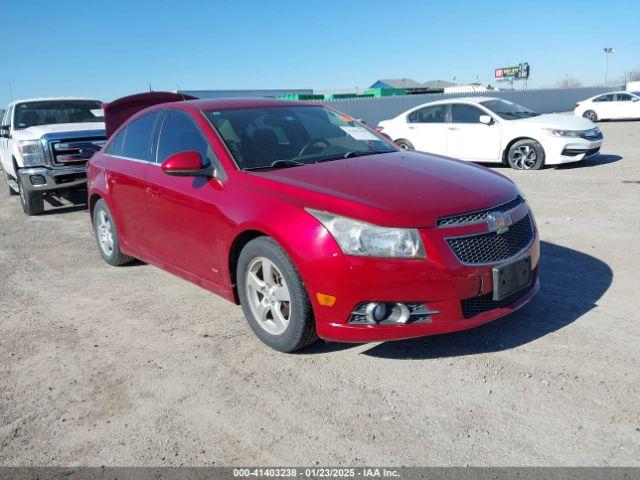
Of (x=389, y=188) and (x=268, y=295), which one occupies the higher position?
(x=389, y=188)

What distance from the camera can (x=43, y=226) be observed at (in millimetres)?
8789

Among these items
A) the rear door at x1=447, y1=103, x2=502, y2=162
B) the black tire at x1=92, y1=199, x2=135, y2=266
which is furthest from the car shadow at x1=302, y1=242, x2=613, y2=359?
the rear door at x1=447, y1=103, x2=502, y2=162

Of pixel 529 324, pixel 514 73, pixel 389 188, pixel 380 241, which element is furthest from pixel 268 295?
pixel 514 73

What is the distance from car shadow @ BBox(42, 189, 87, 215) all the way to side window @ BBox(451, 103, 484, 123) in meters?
7.76

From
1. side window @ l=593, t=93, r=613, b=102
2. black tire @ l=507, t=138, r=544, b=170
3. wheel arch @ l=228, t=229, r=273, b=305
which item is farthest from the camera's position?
side window @ l=593, t=93, r=613, b=102

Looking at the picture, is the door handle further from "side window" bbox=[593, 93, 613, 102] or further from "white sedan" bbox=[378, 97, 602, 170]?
"side window" bbox=[593, 93, 613, 102]

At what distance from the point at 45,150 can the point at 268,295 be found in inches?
286

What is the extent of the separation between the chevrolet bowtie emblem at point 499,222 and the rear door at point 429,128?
918cm

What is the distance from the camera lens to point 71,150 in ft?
31.0

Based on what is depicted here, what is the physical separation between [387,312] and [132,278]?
10.9ft

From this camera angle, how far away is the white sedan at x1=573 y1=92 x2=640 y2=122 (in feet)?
85.8

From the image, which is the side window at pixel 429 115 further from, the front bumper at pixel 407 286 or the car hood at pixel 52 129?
the front bumper at pixel 407 286

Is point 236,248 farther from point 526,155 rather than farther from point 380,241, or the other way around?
point 526,155

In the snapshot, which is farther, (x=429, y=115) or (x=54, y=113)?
(x=429, y=115)
